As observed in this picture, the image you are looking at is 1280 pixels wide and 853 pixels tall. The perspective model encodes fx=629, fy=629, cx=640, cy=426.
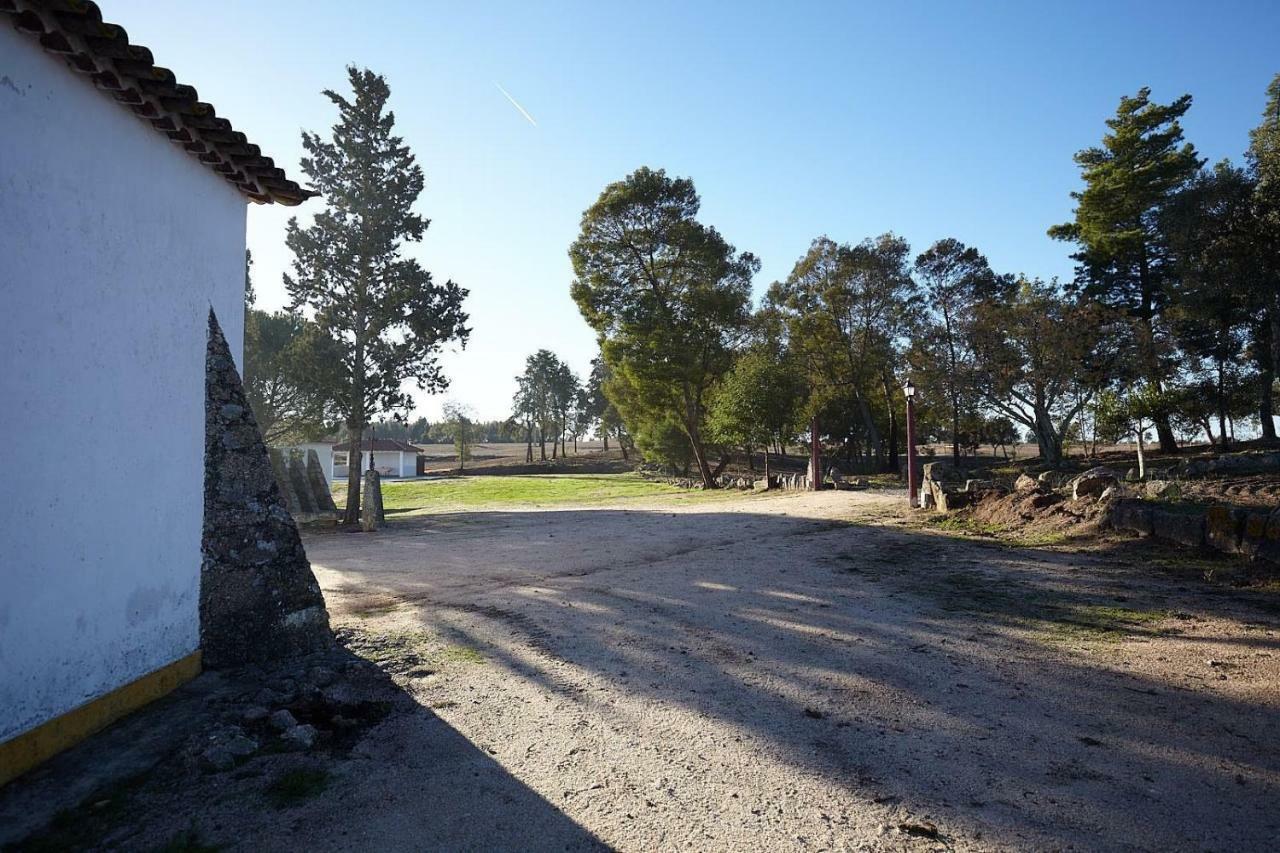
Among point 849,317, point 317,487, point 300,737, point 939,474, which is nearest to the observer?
point 300,737

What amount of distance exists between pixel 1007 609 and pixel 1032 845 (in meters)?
3.89

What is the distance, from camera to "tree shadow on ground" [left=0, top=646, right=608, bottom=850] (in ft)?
8.80

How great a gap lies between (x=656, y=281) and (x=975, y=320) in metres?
12.3

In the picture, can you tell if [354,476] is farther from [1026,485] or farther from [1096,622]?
[1096,622]

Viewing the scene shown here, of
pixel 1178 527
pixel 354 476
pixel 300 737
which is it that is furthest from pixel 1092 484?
pixel 354 476

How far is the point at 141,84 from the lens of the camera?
3959 mm

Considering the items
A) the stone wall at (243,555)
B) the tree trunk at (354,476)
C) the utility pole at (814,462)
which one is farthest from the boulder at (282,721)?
the utility pole at (814,462)

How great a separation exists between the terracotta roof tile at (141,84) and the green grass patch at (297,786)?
4.02 metres

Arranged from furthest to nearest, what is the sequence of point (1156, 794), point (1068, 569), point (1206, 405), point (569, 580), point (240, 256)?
point (1206, 405), point (569, 580), point (1068, 569), point (240, 256), point (1156, 794)

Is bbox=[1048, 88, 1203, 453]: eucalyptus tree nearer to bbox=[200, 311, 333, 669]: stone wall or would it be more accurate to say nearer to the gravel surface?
the gravel surface

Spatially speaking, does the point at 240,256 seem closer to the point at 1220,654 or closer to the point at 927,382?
the point at 1220,654

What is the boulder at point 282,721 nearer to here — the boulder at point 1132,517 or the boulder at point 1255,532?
the boulder at point 1255,532

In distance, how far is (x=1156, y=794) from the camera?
9.15 ft

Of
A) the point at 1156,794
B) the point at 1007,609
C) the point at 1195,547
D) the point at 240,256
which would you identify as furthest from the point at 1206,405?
the point at 240,256
